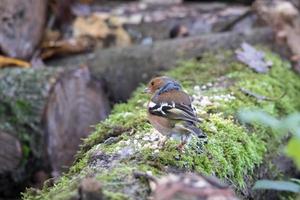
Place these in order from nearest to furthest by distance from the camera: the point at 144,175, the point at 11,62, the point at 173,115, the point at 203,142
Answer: the point at 144,175
the point at 173,115
the point at 203,142
the point at 11,62

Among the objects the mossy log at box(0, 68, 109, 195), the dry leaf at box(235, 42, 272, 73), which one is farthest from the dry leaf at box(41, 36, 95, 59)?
the dry leaf at box(235, 42, 272, 73)

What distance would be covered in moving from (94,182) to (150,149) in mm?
1074

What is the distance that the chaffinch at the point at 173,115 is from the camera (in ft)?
11.3

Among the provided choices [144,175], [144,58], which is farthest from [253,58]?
[144,175]

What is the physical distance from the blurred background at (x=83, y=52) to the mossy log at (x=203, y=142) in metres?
0.55

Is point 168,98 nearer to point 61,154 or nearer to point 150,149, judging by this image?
point 150,149

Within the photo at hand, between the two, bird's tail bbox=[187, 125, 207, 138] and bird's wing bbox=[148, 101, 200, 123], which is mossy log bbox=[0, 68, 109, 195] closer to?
bird's wing bbox=[148, 101, 200, 123]

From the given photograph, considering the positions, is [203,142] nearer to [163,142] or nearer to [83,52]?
[163,142]

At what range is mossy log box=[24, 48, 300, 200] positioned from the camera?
10.2 feet

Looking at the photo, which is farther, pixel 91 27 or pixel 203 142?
pixel 91 27

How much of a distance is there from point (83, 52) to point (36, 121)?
149 centimetres

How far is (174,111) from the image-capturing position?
3.49 metres

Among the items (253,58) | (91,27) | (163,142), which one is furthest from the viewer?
(91,27)

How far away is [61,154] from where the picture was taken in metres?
5.78
